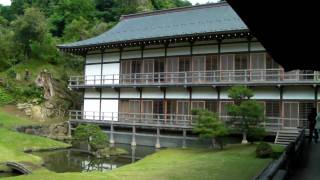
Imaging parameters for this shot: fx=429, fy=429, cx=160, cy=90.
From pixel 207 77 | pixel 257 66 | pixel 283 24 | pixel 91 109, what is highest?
pixel 257 66

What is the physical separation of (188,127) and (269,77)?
6695 millimetres

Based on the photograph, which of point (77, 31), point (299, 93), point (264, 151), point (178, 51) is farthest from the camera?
point (77, 31)

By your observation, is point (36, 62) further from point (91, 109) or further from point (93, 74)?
point (91, 109)

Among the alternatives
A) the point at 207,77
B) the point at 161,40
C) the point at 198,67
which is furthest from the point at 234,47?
the point at 161,40

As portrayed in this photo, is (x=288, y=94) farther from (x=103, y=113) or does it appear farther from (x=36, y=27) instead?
(x=36, y=27)

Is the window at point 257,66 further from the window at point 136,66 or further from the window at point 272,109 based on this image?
the window at point 136,66

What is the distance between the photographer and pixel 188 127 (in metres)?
30.6

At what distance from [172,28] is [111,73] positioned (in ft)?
21.8

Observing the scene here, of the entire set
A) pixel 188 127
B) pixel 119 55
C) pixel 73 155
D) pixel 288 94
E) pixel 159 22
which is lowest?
pixel 73 155

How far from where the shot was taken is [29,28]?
48.3 m

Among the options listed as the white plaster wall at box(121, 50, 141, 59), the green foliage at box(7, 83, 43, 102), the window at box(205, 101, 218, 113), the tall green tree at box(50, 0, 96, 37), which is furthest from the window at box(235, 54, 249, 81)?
the tall green tree at box(50, 0, 96, 37)

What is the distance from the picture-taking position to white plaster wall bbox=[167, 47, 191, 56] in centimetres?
3338

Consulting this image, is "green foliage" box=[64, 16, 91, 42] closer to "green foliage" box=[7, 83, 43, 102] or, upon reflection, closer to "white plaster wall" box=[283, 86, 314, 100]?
"green foliage" box=[7, 83, 43, 102]

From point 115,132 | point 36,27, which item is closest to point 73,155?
point 115,132
